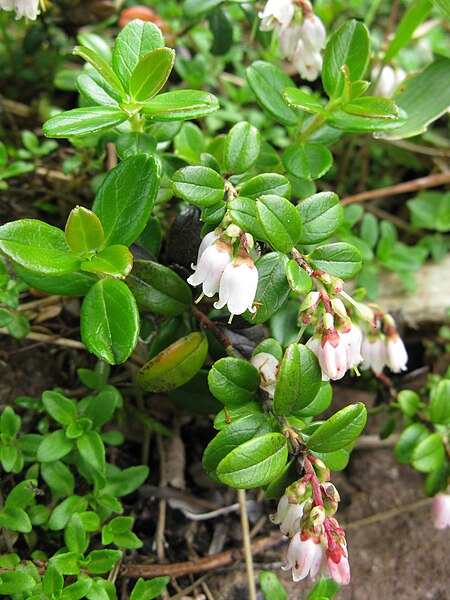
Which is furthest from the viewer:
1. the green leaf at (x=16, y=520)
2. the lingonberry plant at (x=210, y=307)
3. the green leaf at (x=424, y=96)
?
the green leaf at (x=424, y=96)

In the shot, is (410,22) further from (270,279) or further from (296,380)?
(296,380)

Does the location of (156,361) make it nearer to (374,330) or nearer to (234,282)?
(234,282)

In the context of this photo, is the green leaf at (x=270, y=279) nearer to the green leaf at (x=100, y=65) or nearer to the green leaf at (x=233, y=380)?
the green leaf at (x=233, y=380)

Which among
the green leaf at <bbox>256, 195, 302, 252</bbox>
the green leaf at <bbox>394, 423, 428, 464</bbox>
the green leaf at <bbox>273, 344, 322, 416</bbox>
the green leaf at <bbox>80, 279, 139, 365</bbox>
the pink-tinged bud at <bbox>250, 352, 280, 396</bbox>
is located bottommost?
the green leaf at <bbox>394, 423, 428, 464</bbox>

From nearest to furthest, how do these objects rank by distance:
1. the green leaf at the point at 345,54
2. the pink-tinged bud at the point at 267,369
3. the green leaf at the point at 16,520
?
1. the pink-tinged bud at the point at 267,369
2. the green leaf at the point at 16,520
3. the green leaf at the point at 345,54

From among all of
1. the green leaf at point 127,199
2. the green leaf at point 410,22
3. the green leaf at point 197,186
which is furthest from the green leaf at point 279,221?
the green leaf at point 410,22

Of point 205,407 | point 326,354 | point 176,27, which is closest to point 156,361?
point 205,407

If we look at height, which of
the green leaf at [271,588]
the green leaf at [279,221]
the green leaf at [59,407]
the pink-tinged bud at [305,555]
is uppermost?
the green leaf at [279,221]

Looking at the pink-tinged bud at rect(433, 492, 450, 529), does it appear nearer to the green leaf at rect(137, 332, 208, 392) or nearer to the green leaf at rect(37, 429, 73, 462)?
the green leaf at rect(137, 332, 208, 392)

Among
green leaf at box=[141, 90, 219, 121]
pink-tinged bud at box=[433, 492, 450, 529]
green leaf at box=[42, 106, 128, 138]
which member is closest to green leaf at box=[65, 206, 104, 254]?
green leaf at box=[42, 106, 128, 138]
